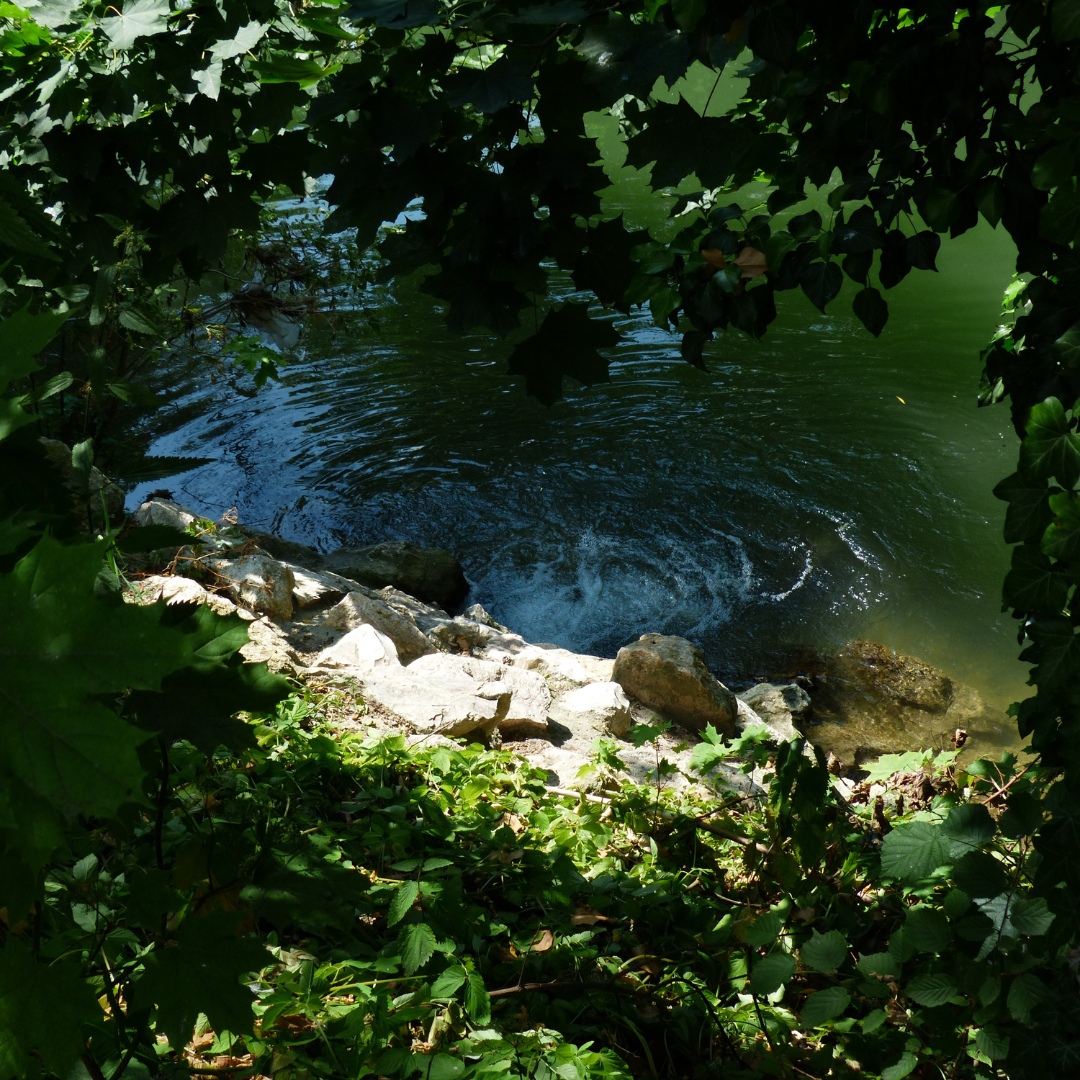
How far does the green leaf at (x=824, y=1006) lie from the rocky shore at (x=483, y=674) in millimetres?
1439

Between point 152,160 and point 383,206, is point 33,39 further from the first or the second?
point 383,206

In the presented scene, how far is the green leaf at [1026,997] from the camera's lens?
60.8 inches

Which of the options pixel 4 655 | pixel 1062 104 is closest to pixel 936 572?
pixel 1062 104

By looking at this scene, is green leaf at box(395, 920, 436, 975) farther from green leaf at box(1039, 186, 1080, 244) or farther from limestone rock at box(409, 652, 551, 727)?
limestone rock at box(409, 652, 551, 727)

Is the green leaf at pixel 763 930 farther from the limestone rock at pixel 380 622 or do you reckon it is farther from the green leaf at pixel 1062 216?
the limestone rock at pixel 380 622

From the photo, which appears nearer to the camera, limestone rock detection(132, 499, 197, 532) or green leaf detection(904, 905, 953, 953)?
green leaf detection(904, 905, 953, 953)

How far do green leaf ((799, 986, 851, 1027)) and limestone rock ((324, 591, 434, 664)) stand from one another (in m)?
3.20

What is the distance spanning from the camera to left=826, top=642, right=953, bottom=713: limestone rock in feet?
21.1

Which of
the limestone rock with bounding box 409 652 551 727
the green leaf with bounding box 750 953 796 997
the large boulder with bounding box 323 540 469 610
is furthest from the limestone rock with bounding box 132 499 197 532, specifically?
the green leaf with bounding box 750 953 796 997

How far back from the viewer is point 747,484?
907cm

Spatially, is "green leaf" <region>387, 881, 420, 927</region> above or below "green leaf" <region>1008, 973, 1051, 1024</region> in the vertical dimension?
above

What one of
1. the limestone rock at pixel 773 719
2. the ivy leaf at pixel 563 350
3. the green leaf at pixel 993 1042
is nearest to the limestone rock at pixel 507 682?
the limestone rock at pixel 773 719

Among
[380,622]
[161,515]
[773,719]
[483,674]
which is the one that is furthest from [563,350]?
[773,719]

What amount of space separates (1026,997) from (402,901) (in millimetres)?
1225
